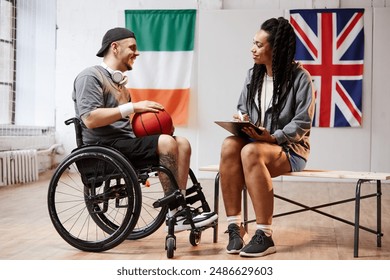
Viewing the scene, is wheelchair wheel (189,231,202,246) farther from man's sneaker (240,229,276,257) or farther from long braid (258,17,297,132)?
long braid (258,17,297,132)

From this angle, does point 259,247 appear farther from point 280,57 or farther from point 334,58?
point 334,58

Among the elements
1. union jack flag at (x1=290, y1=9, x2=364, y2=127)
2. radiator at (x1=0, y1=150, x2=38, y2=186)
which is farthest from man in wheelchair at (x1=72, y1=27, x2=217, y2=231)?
union jack flag at (x1=290, y1=9, x2=364, y2=127)

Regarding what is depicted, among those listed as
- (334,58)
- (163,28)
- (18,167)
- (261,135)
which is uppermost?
(163,28)

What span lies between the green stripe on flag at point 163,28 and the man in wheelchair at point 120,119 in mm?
3981

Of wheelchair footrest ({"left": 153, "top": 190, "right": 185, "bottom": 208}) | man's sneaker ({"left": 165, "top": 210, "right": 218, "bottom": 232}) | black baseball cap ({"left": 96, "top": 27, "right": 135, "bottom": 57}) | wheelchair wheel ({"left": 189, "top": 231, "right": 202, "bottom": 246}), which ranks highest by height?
black baseball cap ({"left": 96, "top": 27, "right": 135, "bottom": 57})

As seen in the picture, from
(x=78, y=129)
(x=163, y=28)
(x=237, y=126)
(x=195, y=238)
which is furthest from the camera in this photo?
(x=163, y=28)

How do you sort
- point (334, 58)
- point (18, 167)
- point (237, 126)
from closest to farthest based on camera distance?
point (237, 126) < point (18, 167) < point (334, 58)

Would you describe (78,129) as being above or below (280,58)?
below

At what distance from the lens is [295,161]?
2713mm

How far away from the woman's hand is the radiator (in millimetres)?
A: 3299

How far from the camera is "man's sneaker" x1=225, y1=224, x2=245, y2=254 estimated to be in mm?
2570

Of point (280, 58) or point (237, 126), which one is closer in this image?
point (237, 126)

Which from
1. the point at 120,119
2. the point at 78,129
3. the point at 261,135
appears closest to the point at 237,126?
the point at 261,135

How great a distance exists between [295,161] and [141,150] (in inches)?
25.6
